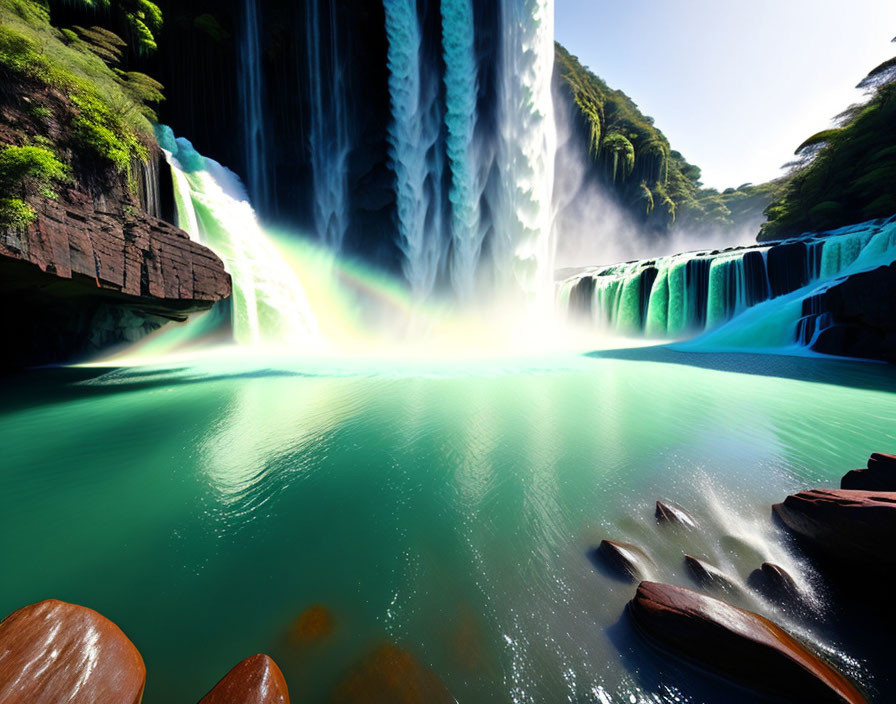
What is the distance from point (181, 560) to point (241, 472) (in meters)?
1.17

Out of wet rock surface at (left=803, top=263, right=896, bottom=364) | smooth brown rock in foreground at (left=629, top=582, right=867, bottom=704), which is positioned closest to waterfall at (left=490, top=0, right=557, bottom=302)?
wet rock surface at (left=803, top=263, right=896, bottom=364)

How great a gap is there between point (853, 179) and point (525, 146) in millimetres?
17577

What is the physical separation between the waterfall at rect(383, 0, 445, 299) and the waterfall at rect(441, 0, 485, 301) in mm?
825

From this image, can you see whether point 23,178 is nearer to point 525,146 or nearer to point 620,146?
→ point 525,146

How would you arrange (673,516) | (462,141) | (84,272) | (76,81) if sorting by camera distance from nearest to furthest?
(673,516), (84,272), (76,81), (462,141)

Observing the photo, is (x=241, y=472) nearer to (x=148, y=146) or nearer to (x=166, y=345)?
(x=148, y=146)

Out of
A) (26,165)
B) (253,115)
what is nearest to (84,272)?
(26,165)

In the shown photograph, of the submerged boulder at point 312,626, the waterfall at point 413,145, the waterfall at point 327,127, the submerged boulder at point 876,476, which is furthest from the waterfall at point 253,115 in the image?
the submerged boulder at point 876,476

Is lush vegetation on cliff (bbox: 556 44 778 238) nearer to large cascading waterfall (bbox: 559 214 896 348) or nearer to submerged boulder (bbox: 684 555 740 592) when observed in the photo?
large cascading waterfall (bbox: 559 214 896 348)

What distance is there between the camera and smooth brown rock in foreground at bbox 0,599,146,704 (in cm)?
99

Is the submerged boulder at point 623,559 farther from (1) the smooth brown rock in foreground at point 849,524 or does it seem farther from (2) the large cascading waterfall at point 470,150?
(2) the large cascading waterfall at point 470,150

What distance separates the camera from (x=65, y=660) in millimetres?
1066

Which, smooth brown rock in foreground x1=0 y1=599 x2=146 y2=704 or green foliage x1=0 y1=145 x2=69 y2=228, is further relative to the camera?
green foliage x1=0 y1=145 x2=69 y2=228

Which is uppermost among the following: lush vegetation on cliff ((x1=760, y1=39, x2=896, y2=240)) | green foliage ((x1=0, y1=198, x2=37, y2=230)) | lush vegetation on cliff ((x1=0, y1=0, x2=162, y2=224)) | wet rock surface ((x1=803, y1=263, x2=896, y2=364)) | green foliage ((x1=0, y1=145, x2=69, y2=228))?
lush vegetation on cliff ((x1=760, y1=39, x2=896, y2=240))
